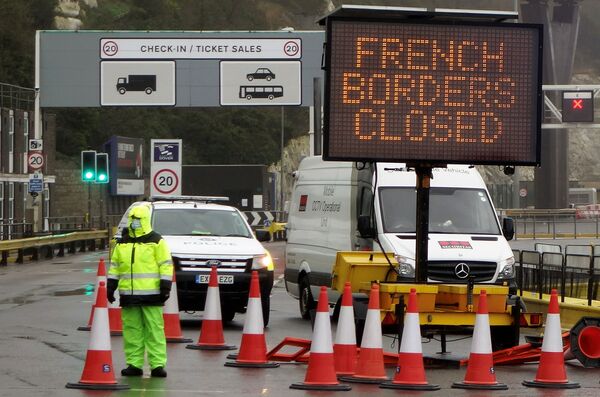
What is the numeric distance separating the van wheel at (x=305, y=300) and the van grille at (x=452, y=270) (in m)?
2.69

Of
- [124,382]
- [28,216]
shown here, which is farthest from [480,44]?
[28,216]

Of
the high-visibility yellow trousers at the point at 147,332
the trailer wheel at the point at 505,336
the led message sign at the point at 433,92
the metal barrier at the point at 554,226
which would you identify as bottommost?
the metal barrier at the point at 554,226

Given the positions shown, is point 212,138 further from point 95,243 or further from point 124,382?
point 124,382

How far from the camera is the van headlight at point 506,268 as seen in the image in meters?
20.3

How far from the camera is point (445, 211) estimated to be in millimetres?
21266

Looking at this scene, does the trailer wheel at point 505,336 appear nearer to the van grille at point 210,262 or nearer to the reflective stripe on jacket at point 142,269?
the reflective stripe on jacket at point 142,269

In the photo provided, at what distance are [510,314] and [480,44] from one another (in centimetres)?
275

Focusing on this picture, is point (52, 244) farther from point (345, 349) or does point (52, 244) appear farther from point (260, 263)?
point (345, 349)

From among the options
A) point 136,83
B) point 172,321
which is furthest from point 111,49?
point 172,321

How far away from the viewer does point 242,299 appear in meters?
20.7

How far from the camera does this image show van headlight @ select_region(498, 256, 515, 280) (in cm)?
2033

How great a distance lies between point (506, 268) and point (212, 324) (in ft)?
16.0

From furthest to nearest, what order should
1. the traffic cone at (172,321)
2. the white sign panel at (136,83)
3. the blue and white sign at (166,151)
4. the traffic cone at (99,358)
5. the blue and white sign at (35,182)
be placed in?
1. the white sign panel at (136,83)
2. the blue and white sign at (35,182)
3. the blue and white sign at (166,151)
4. the traffic cone at (172,321)
5. the traffic cone at (99,358)

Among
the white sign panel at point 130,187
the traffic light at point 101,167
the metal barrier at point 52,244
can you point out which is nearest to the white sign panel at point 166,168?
the metal barrier at point 52,244
